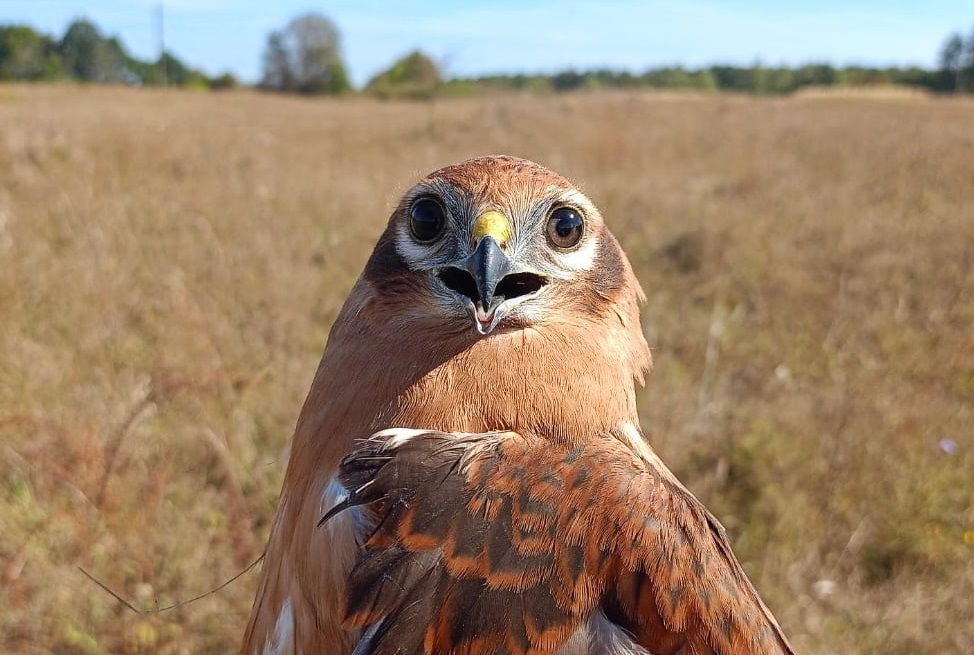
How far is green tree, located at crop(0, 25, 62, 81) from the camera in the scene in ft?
17.1

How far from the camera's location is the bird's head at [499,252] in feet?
6.10

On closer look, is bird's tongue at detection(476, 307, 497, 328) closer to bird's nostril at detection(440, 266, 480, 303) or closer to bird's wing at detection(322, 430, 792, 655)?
bird's nostril at detection(440, 266, 480, 303)

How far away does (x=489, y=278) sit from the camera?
70.1 inches

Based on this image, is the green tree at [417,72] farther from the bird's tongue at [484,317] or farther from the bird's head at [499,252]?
the bird's tongue at [484,317]

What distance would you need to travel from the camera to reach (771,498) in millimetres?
3965

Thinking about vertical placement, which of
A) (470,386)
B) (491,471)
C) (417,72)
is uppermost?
(417,72)

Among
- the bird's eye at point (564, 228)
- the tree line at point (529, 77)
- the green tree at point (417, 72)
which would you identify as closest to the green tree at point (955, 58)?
the tree line at point (529, 77)

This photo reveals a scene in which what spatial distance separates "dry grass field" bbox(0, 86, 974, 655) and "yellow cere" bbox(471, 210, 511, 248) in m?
→ 0.66

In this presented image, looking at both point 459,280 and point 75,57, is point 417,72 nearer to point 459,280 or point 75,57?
point 75,57

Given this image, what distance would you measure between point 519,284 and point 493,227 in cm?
19

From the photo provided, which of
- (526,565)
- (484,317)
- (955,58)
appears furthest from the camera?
(955,58)

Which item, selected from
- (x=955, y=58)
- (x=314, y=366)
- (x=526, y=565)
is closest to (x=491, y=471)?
(x=526, y=565)

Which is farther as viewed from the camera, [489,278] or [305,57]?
[305,57]

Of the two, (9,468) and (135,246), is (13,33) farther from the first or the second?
(9,468)
